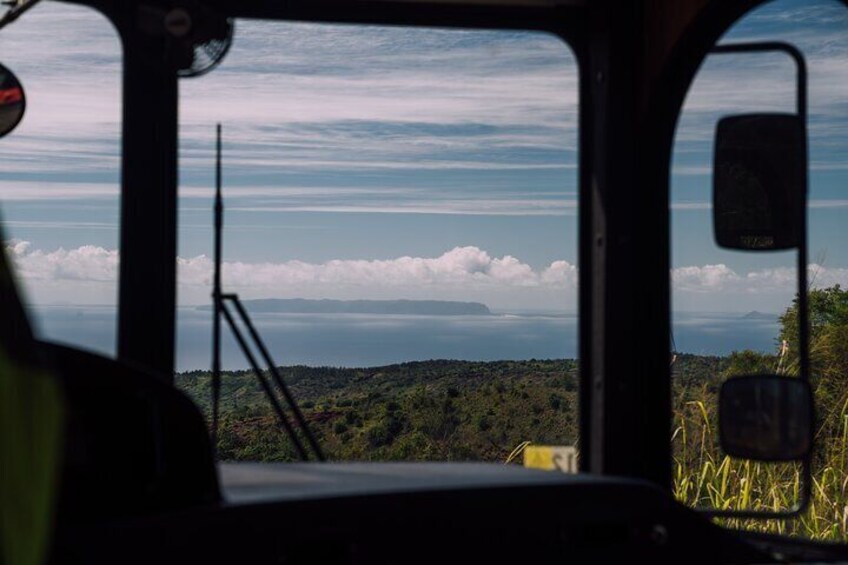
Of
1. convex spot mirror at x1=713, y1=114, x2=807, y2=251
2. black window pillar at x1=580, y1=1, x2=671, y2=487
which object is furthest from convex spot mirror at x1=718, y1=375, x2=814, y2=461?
convex spot mirror at x1=713, y1=114, x2=807, y2=251

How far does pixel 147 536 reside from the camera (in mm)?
1109

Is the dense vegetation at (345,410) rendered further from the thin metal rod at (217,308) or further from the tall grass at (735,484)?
the tall grass at (735,484)

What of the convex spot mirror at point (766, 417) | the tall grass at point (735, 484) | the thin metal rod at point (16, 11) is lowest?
the tall grass at point (735, 484)

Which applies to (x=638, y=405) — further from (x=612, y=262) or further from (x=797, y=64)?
(x=797, y=64)

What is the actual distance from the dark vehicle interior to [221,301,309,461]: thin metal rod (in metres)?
0.08

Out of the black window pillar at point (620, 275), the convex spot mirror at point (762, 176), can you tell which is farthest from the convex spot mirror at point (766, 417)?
the convex spot mirror at point (762, 176)

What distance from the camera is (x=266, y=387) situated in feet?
6.14

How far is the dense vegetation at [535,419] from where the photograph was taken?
2.21 metres

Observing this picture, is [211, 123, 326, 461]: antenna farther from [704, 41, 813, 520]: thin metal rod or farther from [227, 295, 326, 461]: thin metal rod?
[704, 41, 813, 520]: thin metal rod

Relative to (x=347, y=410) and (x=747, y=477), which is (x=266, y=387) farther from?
(x=747, y=477)

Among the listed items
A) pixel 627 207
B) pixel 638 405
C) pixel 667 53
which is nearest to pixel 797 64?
pixel 667 53

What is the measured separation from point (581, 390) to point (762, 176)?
21.4 inches

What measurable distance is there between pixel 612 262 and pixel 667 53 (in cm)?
45

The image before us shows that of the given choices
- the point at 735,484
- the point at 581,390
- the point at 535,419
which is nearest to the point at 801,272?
the point at 581,390
